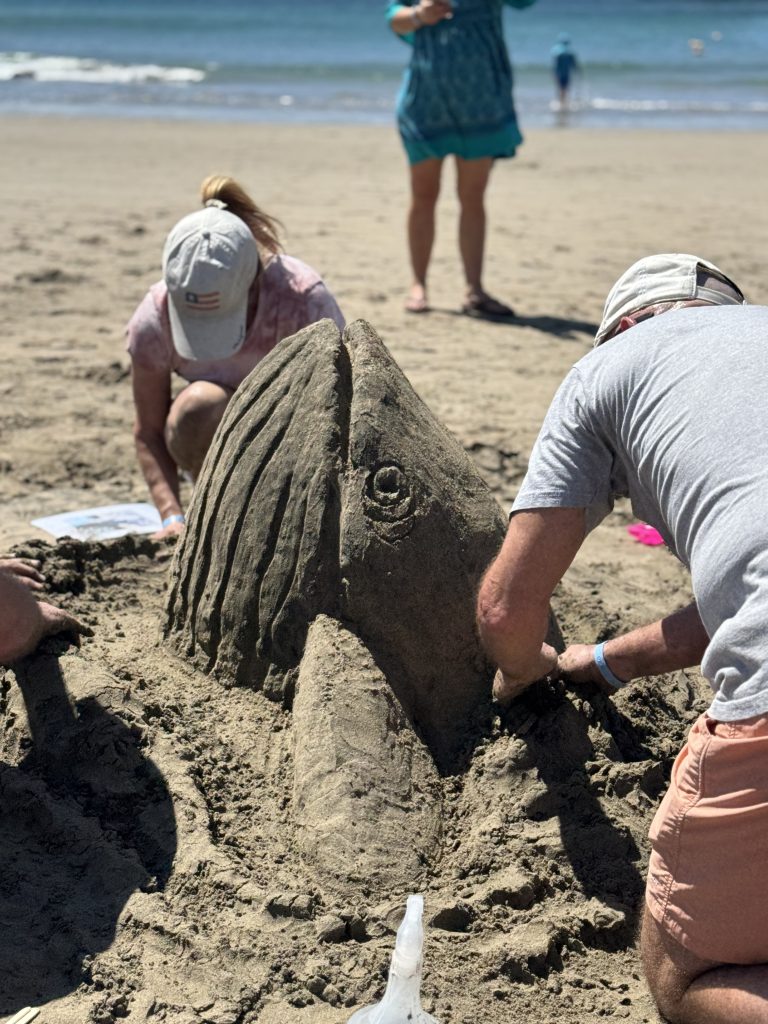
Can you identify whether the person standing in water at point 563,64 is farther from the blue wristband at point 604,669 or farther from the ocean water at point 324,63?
the blue wristband at point 604,669

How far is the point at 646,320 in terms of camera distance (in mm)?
2166

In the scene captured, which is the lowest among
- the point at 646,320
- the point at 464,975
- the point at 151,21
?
the point at 464,975

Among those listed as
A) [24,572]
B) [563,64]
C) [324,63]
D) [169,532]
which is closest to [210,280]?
[169,532]

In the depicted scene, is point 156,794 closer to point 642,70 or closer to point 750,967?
point 750,967

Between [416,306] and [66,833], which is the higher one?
[416,306]

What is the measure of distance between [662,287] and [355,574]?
848 mm

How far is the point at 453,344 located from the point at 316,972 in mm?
4425

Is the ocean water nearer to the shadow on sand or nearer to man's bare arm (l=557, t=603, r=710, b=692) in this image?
man's bare arm (l=557, t=603, r=710, b=692)

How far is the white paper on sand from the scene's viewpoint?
3883 millimetres

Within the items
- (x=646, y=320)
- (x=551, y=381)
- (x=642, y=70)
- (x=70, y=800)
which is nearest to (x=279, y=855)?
(x=70, y=800)

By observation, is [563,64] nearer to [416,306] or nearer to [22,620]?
[416,306]

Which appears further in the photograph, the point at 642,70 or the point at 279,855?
the point at 642,70

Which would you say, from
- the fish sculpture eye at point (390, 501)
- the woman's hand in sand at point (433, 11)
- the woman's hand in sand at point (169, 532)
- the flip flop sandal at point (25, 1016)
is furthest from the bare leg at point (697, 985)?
the woman's hand in sand at point (433, 11)

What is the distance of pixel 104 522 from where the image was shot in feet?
13.1
